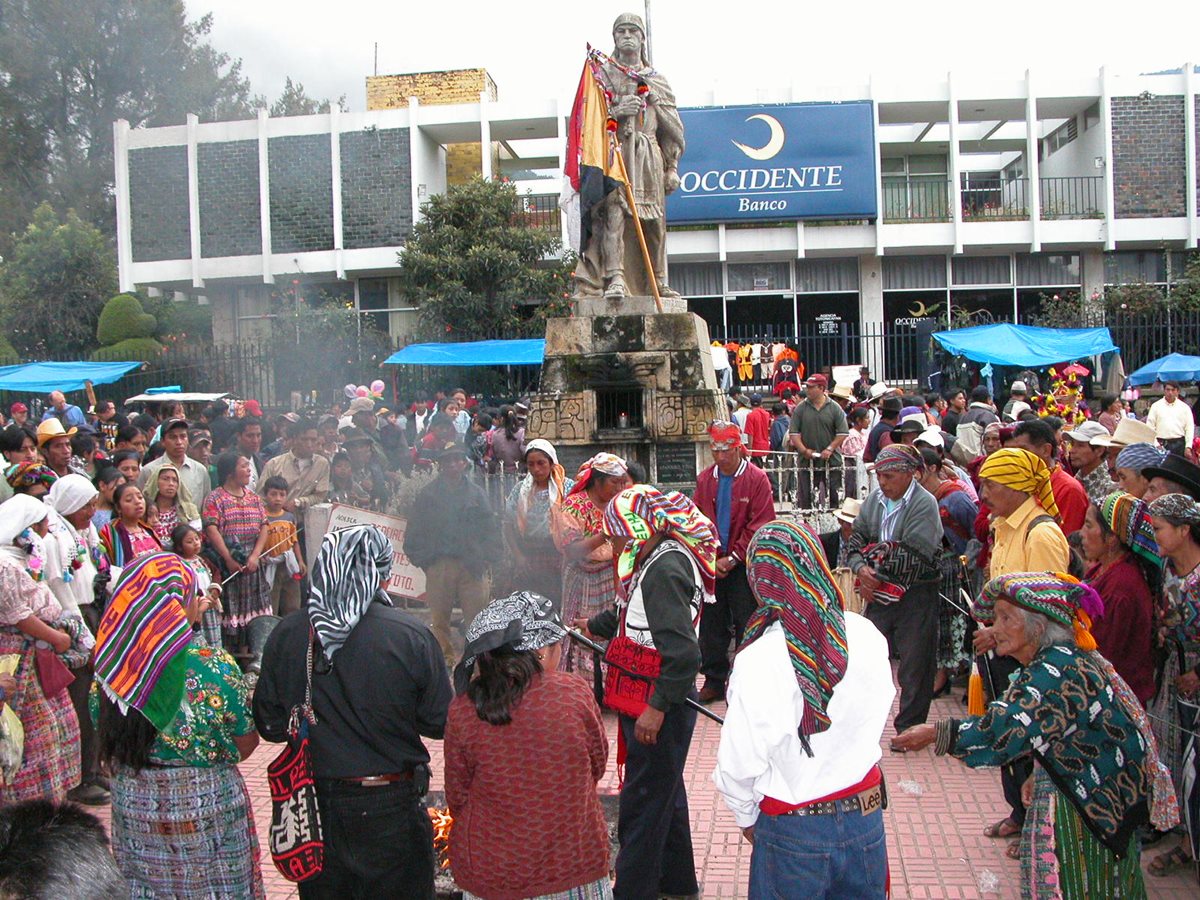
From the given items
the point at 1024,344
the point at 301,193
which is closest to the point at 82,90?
the point at 301,193

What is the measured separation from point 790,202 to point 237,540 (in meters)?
21.1

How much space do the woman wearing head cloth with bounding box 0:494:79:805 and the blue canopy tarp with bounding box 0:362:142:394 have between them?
14.6 meters

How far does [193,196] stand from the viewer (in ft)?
92.0

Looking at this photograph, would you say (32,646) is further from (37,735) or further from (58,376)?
(58,376)

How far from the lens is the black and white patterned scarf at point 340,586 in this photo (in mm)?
3277

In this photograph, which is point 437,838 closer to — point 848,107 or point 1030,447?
point 1030,447

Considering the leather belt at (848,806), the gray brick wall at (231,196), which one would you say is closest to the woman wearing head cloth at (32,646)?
the leather belt at (848,806)

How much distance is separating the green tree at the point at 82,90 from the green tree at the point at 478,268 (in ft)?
65.4

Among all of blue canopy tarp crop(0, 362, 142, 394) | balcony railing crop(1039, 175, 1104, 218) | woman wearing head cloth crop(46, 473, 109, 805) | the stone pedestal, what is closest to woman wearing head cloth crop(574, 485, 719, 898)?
woman wearing head cloth crop(46, 473, 109, 805)

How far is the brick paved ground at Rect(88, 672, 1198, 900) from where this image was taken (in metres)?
4.49

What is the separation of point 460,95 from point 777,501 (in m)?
23.2

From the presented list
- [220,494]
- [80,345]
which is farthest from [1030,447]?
[80,345]

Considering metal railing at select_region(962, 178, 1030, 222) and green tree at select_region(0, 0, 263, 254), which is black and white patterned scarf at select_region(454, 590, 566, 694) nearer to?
metal railing at select_region(962, 178, 1030, 222)

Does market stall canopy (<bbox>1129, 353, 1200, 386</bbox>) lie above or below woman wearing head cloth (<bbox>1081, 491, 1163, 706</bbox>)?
above
